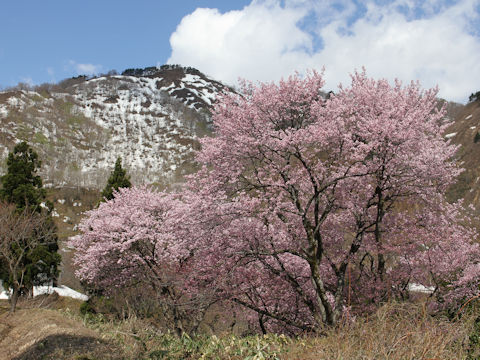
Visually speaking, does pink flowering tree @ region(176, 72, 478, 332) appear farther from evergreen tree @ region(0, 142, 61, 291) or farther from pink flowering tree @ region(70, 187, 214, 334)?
evergreen tree @ region(0, 142, 61, 291)

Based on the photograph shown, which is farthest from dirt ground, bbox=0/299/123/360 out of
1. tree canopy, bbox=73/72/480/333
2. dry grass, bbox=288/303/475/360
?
dry grass, bbox=288/303/475/360

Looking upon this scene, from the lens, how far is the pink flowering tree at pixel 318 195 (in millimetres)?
9438

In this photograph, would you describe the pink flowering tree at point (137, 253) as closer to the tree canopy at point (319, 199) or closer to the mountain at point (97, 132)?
the tree canopy at point (319, 199)

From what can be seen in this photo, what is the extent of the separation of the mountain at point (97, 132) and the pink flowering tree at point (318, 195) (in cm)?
8828

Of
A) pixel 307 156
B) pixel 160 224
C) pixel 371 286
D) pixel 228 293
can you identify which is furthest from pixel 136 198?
pixel 371 286

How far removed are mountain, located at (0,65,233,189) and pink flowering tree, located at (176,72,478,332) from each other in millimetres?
88277

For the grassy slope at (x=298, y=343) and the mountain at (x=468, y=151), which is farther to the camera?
the mountain at (x=468, y=151)

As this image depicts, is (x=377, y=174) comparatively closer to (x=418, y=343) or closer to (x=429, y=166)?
(x=429, y=166)

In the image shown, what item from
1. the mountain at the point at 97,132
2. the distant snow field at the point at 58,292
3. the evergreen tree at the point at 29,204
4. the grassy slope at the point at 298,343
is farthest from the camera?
the mountain at the point at 97,132

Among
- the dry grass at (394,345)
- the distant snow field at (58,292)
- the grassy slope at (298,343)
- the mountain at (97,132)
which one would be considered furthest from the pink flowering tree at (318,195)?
the mountain at (97,132)

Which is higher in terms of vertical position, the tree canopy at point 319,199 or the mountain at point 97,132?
the mountain at point 97,132

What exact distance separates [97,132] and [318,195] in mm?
166437

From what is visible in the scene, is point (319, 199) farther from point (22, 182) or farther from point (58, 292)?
point (58, 292)

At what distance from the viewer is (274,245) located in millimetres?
10234
